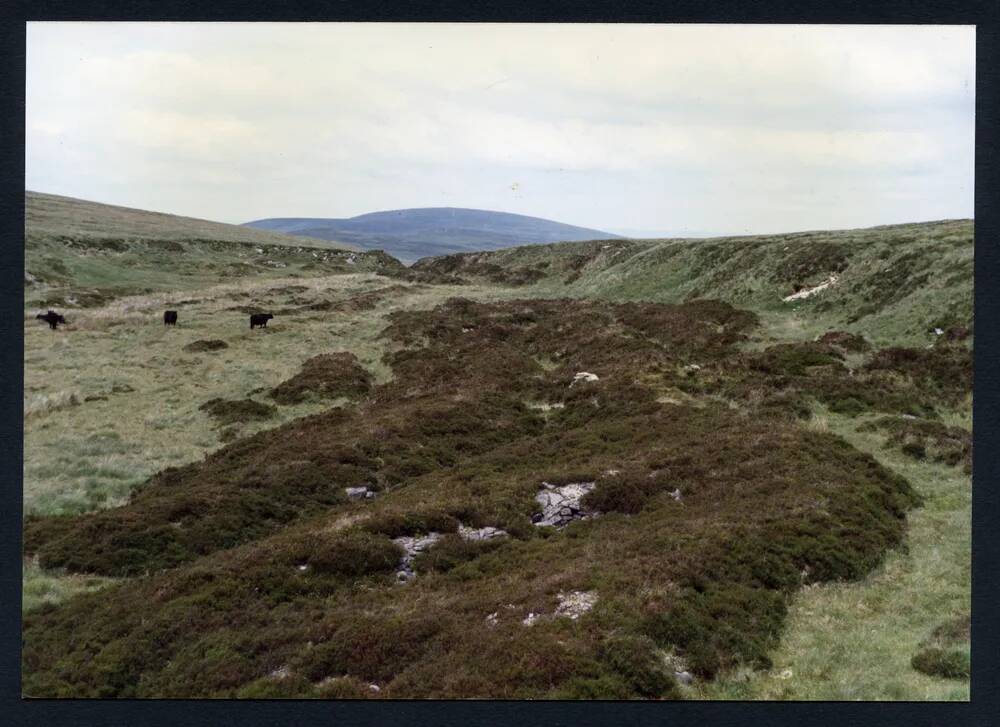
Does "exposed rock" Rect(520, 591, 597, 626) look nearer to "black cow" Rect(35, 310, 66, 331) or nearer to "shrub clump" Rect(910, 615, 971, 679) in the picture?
"shrub clump" Rect(910, 615, 971, 679)

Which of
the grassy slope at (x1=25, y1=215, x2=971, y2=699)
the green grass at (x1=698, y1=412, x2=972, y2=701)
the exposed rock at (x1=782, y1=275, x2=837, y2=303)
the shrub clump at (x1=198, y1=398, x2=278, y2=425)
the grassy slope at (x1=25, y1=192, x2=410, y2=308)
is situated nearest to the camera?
the green grass at (x1=698, y1=412, x2=972, y2=701)

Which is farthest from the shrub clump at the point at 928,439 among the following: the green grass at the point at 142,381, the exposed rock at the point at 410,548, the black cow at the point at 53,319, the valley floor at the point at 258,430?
the black cow at the point at 53,319

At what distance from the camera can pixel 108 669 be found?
11.4 m

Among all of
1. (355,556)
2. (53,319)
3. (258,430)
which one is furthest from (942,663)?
(53,319)

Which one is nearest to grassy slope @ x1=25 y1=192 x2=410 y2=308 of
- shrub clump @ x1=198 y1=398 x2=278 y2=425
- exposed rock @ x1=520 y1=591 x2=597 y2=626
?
shrub clump @ x1=198 y1=398 x2=278 y2=425

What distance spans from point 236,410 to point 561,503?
718 inches

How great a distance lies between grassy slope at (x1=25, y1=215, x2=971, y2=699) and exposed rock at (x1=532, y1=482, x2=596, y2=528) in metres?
5.71

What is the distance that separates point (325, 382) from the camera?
34000 millimetres

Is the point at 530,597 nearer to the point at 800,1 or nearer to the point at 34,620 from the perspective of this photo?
the point at 34,620

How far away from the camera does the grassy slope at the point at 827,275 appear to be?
32344mm

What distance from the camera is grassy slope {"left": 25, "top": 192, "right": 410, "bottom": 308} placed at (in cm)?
6681

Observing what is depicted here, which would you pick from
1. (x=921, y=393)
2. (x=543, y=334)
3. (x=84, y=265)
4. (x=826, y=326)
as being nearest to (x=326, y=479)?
(x=921, y=393)

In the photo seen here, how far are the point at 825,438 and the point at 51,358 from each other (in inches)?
1533

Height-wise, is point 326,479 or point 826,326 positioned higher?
point 826,326
